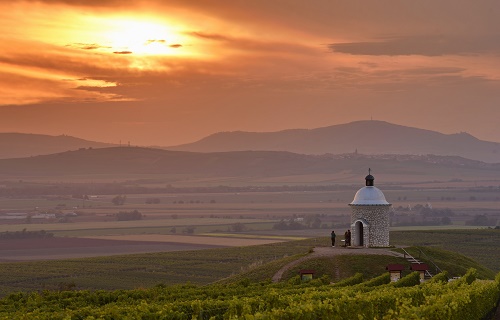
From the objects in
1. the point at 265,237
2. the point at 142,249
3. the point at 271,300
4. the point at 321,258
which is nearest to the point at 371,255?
the point at 321,258

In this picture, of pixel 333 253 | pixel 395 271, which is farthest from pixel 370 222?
pixel 395 271

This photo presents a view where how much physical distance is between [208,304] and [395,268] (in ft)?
94.3

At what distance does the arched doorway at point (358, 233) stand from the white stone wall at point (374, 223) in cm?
50

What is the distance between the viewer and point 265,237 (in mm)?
194750

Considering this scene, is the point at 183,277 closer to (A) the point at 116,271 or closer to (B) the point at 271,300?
(A) the point at 116,271

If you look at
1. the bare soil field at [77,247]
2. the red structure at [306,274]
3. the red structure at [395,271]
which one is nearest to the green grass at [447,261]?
the red structure at [395,271]

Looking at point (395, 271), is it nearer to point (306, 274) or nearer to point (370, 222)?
point (306, 274)

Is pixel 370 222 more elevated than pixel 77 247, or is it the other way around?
pixel 370 222

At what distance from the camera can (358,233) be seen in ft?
282

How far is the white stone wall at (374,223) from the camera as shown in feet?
279

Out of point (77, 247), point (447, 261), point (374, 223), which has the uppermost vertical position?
point (374, 223)

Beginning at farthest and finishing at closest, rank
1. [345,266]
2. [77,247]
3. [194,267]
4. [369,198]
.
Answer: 1. [77,247]
2. [194,267]
3. [369,198]
4. [345,266]

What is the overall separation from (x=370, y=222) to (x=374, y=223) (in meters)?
0.37

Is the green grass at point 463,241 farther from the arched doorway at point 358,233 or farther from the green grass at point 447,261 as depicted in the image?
the arched doorway at point 358,233
